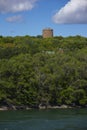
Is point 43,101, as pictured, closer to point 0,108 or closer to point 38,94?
point 38,94

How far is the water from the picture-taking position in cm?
5550

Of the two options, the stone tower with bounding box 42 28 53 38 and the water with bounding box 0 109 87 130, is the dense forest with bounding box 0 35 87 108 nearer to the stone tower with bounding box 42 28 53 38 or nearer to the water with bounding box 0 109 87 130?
the water with bounding box 0 109 87 130

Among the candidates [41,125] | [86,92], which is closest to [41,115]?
[41,125]

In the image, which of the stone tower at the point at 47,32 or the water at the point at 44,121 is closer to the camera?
the water at the point at 44,121

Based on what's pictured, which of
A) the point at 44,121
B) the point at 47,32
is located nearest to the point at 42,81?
the point at 44,121

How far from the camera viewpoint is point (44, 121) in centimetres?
6212

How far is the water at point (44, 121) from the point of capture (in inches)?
2185

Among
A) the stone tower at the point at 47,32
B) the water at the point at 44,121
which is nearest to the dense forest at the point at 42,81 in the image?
the water at the point at 44,121

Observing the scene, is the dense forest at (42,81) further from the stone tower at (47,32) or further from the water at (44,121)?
the stone tower at (47,32)

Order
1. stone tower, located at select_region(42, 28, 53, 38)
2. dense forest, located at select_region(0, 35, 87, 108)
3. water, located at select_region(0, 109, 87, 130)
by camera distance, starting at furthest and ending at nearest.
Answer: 1. stone tower, located at select_region(42, 28, 53, 38)
2. dense forest, located at select_region(0, 35, 87, 108)
3. water, located at select_region(0, 109, 87, 130)

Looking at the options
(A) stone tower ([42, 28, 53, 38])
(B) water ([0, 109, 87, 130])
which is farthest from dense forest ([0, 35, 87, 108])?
(A) stone tower ([42, 28, 53, 38])

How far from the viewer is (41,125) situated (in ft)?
189

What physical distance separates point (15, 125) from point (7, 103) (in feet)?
82.1

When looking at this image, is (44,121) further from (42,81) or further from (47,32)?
(47,32)
